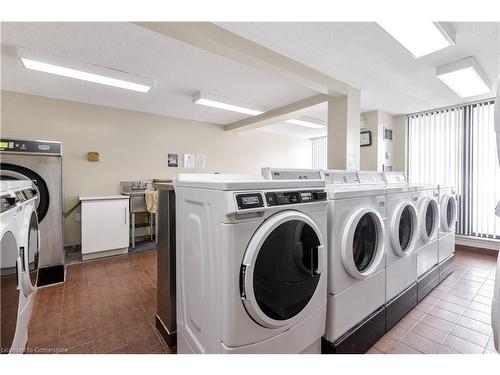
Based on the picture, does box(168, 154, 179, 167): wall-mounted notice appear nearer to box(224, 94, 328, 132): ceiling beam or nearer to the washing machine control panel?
box(224, 94, 328, 132): ceiling beam

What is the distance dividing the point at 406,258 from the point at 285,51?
228 cm

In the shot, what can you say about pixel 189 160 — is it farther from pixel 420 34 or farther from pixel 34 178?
pixel 420 34

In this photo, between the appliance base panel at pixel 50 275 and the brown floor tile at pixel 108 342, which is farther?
the appliance base panel at pixel 50 275

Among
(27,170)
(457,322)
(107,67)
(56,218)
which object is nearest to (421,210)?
(457,322)

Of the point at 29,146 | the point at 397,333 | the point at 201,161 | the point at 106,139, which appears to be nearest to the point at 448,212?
the point at 397,333

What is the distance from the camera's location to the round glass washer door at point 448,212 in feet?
9.62

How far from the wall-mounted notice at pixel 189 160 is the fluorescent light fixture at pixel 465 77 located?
426 centimetres

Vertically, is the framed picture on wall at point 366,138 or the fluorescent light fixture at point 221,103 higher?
the fluorescent light fixture at point 221,103

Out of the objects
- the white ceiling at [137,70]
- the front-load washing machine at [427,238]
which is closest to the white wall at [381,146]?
the white ceiling at [137,70]

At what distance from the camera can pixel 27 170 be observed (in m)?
2.61

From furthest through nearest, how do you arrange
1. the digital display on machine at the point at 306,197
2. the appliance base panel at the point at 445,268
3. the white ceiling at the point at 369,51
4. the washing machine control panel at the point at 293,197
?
the appliance base panel at the point at 445,268 < the white ceiling at the point at 369,51 < the digital display on machine at the point at 306,197 < the washing machine control panel at the point at 293,197

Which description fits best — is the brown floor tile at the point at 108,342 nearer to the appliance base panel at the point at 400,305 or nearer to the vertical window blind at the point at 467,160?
the appliance base panel at the point at 400,305

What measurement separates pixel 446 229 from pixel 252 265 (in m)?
3.12
